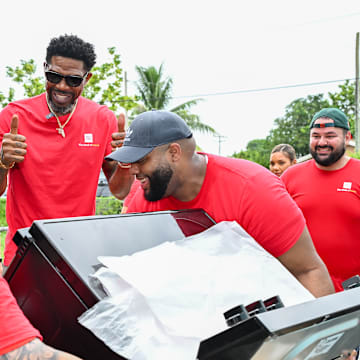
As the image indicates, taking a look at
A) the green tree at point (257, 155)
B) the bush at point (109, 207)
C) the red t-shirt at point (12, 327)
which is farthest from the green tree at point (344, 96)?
the red t-shirt at point (12, 327)

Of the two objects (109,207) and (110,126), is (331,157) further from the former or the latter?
(109,207)

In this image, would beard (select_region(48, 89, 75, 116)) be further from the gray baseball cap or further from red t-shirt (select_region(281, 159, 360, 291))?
red t-shirt (select_region(281, 159, 360, 291))

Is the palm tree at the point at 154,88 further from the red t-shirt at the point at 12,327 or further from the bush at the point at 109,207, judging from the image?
the red t-shirt at the point at 12,327

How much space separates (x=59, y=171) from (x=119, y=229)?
1.26 meters

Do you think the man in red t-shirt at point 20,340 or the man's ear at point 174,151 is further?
the man's ear at point 174,151

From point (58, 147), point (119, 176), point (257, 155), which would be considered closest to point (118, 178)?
point (119, 176)

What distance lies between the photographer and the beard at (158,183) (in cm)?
187

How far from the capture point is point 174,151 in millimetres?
1921

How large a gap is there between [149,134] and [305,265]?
30.4 inches

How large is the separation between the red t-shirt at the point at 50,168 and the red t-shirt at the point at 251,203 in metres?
0.71

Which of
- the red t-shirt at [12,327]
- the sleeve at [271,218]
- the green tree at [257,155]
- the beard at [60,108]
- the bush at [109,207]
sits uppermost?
the beard at [60,108]

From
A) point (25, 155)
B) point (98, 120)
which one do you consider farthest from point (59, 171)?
point (98, 120)

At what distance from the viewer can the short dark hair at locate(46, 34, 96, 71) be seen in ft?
8.43

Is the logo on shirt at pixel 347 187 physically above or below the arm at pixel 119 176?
below
